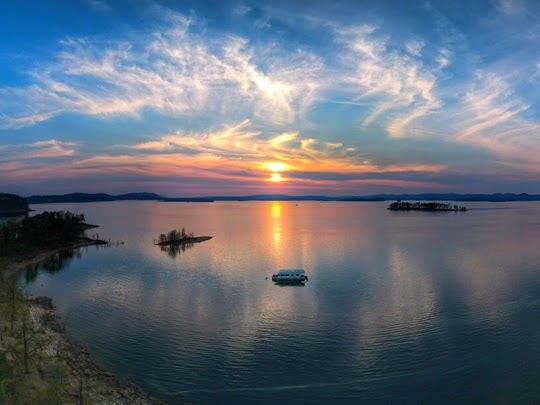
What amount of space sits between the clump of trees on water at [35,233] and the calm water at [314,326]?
18203 mm

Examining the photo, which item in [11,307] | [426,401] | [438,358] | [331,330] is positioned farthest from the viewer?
[331,330]

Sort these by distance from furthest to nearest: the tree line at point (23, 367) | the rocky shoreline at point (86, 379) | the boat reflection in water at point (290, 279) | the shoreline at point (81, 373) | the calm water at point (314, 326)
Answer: the boat reflection in water at point (290, 279), the calm water at point (314, 326), the shoreline at point (81, 373), the rocky shoreline at point (86, 379), the tree line at point (23, 367)

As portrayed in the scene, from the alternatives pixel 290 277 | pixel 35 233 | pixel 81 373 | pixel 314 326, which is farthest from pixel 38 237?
pixel 314 326

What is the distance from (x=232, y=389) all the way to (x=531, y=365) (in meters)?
25.3

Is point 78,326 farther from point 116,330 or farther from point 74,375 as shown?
point 74,375

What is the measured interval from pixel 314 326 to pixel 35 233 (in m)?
85.0

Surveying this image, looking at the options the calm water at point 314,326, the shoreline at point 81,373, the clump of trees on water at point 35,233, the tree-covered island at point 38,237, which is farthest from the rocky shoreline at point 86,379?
the clump of trees on water at point 35,233

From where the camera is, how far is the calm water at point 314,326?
100 ft

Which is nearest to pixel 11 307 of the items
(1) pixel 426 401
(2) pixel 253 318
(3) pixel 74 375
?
(3) pixel 74 375

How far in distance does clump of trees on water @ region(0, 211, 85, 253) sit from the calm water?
18.2 metres

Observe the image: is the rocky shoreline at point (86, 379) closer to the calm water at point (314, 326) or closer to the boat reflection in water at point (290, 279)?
the calm water at point (314, 326)

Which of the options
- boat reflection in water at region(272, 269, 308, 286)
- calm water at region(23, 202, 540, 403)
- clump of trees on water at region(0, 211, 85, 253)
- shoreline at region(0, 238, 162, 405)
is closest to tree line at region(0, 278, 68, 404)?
shoreline at region(0, 238, 162, 405)

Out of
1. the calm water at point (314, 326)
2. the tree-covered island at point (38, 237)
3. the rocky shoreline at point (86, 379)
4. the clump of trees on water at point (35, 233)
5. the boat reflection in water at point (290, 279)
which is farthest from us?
the clump of trees on water at point (35, 233)

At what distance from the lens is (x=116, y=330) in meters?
41.7
